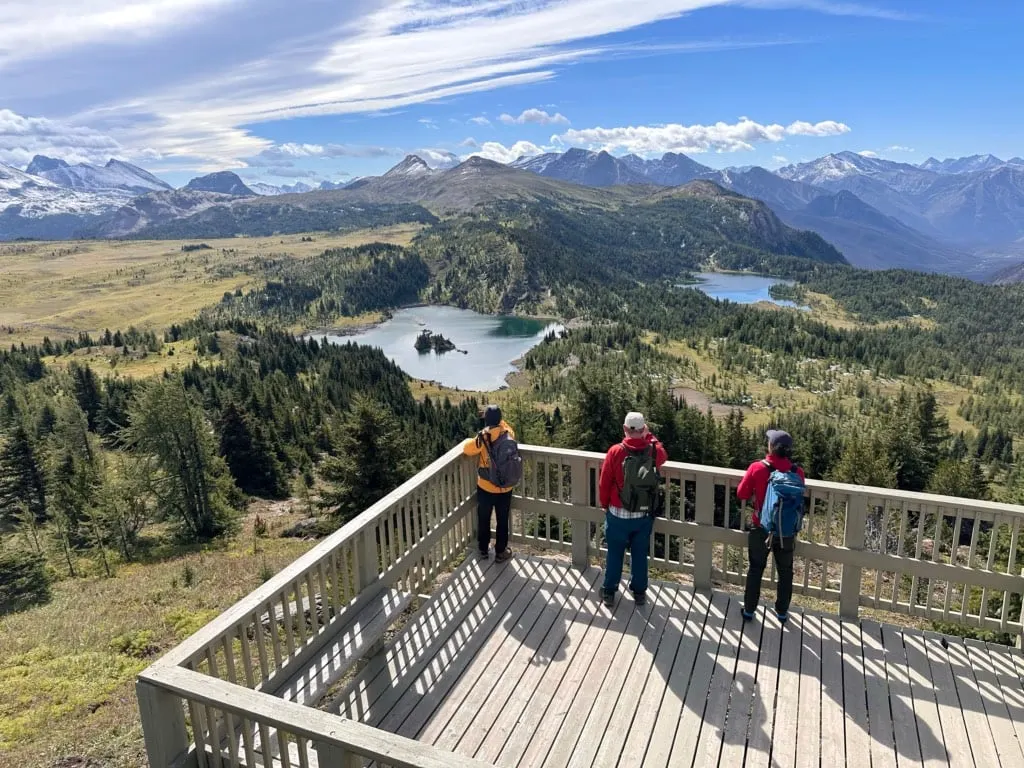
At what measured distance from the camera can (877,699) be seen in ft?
17.3

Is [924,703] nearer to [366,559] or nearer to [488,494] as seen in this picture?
[488,494]

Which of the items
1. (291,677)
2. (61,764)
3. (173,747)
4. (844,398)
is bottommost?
(844,398)

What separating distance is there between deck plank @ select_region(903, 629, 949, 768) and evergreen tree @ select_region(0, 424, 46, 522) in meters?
41.9

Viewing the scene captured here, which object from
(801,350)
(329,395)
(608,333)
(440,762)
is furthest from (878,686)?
(801,350)

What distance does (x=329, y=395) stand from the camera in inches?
3123

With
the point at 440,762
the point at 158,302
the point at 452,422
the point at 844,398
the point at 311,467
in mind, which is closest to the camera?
the point at 440,762

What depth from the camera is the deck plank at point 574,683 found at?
4.82 meters

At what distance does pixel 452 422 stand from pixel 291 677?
2547 inches

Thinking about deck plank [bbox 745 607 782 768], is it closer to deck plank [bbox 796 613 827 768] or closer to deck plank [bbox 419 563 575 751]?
deck plank [bbox 796 613 827 768]

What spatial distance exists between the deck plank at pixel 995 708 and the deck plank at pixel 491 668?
151 inches

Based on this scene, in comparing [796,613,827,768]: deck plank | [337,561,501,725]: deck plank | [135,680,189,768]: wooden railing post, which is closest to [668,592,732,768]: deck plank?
[796,613,827,768]: deck plank

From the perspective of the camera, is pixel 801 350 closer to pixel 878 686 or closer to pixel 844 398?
pixel 844 398

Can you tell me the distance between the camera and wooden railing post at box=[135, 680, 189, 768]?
368cm

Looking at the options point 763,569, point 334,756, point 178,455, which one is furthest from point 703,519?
point 178,455
